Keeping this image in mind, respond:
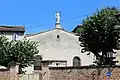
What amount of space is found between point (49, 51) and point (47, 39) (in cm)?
160

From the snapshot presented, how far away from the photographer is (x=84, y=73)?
27812 mm

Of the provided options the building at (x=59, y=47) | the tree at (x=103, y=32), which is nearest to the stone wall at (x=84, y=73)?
the tree at (x=103, y=32)

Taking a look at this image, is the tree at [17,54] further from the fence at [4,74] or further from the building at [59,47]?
the building at [59,47]

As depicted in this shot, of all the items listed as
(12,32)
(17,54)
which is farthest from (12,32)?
(17,54)

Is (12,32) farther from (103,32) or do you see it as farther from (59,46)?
(103,32)

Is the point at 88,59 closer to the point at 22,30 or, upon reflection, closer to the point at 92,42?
the point at 22,30

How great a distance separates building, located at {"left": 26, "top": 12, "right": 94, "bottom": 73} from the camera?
4831cm

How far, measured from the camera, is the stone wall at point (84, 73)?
2686 centimetres

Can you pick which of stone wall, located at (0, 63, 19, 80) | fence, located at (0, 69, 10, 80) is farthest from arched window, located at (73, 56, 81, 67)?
stone wall, located at (0, 63, 19, 80)

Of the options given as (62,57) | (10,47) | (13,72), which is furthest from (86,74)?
(62,57)

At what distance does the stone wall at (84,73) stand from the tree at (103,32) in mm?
6880

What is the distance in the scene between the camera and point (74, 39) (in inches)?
1949

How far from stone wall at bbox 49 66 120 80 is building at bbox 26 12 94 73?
62.5 feet

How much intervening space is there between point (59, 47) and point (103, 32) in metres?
14.7
